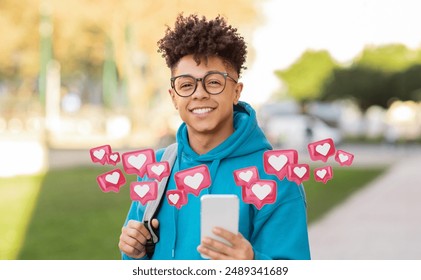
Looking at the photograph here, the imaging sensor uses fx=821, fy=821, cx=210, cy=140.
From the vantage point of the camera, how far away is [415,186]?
634 inches

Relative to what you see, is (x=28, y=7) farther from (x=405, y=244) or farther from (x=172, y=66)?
(x=172, y=66)

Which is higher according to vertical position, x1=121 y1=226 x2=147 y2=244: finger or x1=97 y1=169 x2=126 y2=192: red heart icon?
x1=97 y1=169 x2=126 y2=192: red heart icon

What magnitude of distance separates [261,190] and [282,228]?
148 mm

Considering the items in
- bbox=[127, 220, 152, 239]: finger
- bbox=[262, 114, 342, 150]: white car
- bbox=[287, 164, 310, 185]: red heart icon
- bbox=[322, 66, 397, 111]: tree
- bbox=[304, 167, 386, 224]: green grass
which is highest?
bbox=[322, 66, 397, 111]: tree

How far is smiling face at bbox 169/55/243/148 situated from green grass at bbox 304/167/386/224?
8.26 m

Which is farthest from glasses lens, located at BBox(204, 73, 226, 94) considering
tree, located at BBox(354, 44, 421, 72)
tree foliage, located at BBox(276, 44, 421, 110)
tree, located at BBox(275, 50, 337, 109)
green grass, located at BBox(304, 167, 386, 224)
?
tree, located at BBox(275, 50, 337, 109)

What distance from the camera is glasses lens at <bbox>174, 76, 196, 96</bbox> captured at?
2.30 meters

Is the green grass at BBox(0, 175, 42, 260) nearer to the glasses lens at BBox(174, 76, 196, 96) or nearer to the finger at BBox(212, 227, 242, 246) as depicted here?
the glasses lens at BBox(174, 76, 196, 96)

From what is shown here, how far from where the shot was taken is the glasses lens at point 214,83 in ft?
7.52

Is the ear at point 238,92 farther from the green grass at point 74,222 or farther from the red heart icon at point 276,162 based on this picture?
the green grass at point 74,222

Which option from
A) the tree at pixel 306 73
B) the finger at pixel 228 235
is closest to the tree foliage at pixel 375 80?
the tree at pixel 306 73

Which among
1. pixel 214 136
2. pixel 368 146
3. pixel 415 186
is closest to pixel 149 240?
pixel 214 136

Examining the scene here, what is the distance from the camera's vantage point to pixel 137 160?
238 centimetres
